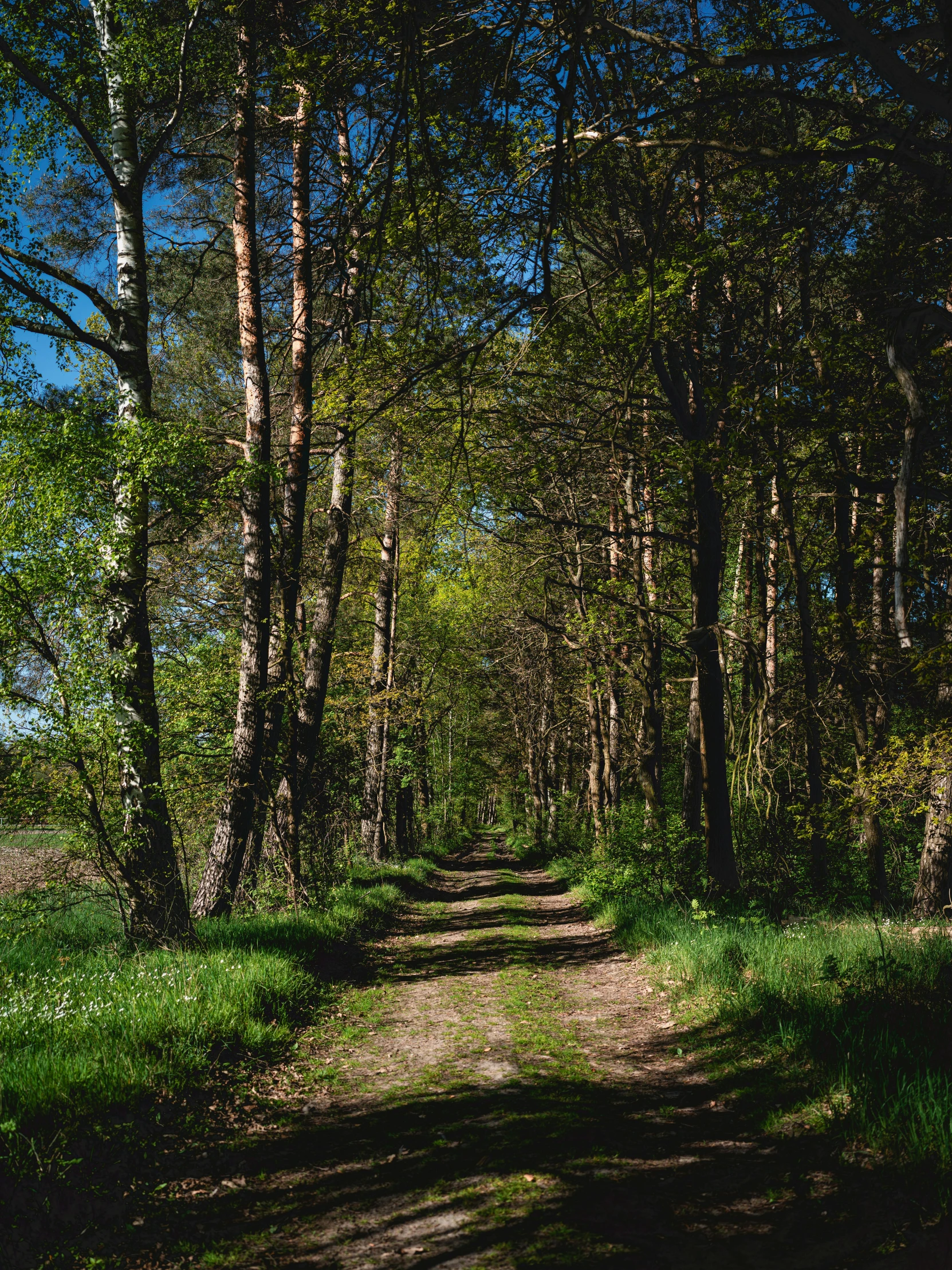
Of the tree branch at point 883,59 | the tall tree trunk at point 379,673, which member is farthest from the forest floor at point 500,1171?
the tall tree trunk at point 379,673

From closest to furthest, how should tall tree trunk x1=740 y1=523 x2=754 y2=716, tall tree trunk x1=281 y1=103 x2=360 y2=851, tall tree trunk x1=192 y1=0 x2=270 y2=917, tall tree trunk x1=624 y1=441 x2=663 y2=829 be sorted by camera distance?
tall tree trunk x1=192 y1=0 x2=270 y2=917, tall tree trunk x1=281 y1=103 x2=360 y2=851, tall tree trunk x1=740 y1=523 x2=754 y2=716, tall tree trunk x1=624 y1=441 x2=663 y2=829

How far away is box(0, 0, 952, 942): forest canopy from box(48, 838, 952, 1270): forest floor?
94.0 inches

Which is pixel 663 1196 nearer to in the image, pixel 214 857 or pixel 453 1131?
pixel 453 1131

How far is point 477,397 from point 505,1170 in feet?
27.2

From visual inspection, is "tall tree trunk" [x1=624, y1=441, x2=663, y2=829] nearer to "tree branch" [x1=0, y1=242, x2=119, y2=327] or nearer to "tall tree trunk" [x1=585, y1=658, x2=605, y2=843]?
"tall tree trunk" [x1=585, y1=658, x2=605, y2=843]

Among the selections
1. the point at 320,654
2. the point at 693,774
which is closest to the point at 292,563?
the point at 320,654

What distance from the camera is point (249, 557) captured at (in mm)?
9406

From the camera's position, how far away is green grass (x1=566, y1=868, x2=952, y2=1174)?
11.4 feet

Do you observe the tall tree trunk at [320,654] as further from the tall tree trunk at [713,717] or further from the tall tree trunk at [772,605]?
the tall tree trunk at [772,605]

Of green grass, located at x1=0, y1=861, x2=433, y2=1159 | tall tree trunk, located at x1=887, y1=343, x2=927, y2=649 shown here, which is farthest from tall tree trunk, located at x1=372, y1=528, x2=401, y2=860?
tall tree trunk, located at x1=887, y1=343, x2=927, y2=649

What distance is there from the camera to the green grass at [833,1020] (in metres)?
3.47

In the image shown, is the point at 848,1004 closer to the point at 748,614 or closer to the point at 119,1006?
the point at 119,1006

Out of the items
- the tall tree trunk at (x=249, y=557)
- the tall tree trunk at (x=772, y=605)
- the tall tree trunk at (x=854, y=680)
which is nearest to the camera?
the tall tree trunk at (x=854, y=680)

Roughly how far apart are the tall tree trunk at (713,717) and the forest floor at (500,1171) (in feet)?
12.6
